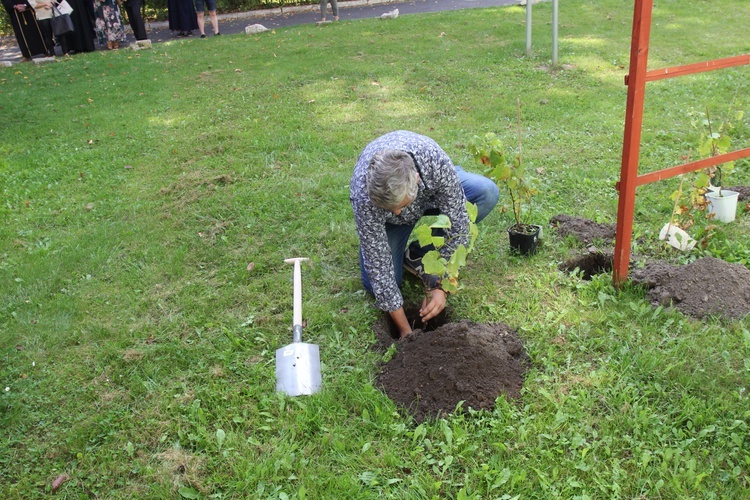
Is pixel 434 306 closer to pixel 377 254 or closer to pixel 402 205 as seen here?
pixel 377 254

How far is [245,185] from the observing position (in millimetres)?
5062

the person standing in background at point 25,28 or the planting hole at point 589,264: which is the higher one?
the person standing in background at point 25,28

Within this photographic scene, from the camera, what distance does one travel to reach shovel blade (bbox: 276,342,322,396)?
110 inches

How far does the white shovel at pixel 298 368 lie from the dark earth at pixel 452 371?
1.10 ft

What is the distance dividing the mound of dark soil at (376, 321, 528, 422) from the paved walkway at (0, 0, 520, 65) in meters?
11.4

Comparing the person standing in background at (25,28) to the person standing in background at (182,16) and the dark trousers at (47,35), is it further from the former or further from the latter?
the person standing in background at (182,16)

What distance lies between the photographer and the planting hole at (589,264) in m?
3.49

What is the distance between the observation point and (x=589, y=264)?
3.52 m

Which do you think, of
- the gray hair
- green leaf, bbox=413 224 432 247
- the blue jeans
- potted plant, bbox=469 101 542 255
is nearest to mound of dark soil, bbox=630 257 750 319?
potted plant, bbox=469 101 542 255

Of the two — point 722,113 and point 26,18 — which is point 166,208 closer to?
point 722,113

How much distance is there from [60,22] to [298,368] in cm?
1067

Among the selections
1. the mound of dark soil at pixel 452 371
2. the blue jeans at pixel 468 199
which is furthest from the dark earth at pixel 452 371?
the blue jeans at pixel 468 199

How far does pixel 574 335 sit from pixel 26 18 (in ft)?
39.4

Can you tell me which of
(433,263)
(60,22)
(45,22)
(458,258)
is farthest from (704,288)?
(45,22)
